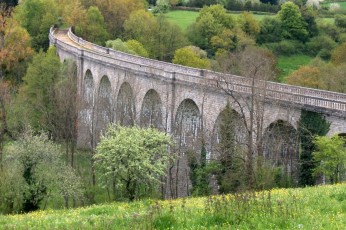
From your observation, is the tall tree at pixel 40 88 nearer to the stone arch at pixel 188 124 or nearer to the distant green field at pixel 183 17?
the stone arch at pixel 188 124

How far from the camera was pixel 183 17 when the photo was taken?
95.0 metres

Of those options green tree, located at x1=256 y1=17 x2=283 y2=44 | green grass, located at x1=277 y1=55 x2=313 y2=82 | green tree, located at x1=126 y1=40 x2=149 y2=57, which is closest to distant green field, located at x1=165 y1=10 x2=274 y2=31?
green tree, located at x1=256 y1=17 x2=283 y2=44

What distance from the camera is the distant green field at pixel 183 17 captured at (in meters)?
90.2

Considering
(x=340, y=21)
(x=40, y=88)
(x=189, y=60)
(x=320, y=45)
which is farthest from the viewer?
(x=340, y=21)

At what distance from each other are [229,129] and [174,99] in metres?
6.87

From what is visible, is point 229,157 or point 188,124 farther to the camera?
point 188,124

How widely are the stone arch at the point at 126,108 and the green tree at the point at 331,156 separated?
54.6ft

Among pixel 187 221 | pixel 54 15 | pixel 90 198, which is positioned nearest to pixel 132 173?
pixel 90 198

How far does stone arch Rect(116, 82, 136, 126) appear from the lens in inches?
1740

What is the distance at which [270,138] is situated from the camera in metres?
34.5

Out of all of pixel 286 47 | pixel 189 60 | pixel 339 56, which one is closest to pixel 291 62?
pixel 286 47

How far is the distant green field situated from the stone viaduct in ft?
107

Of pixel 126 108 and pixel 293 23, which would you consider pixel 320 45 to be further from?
pixel 126 108

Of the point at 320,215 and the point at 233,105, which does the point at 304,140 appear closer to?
the point at 233,105
